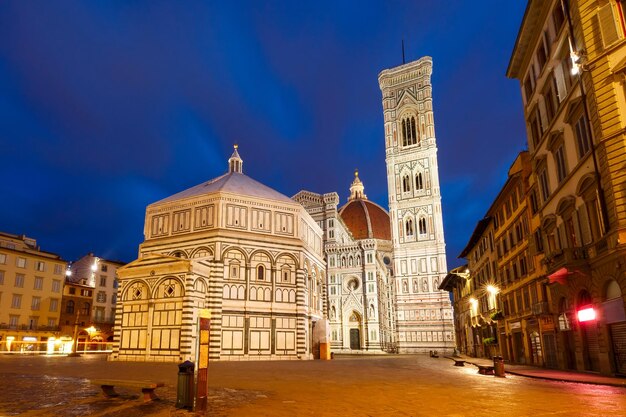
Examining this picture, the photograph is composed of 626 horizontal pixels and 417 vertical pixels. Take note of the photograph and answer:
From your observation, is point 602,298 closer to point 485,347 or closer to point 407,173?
point 485,347

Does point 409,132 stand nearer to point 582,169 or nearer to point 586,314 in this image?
point 582,169

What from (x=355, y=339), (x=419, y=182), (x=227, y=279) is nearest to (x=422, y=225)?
(x=419, y=182)

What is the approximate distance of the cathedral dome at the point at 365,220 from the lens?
111m

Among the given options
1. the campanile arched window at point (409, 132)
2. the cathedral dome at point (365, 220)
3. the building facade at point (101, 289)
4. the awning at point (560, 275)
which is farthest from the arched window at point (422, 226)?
the awning at point (560, 275)

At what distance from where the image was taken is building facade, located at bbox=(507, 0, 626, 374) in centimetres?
1655

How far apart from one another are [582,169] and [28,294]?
59.2 meters

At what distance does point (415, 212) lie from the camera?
79625 mm

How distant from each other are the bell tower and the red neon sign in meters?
54.4

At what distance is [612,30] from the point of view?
17078mm

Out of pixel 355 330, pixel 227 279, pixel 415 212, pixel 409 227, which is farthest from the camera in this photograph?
pixel 409 227

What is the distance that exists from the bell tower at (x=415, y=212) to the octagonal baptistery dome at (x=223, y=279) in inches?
1431

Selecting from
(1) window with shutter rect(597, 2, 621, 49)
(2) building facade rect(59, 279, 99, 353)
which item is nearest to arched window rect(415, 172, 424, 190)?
(2) building facade rect(59, 279, 99, 353)

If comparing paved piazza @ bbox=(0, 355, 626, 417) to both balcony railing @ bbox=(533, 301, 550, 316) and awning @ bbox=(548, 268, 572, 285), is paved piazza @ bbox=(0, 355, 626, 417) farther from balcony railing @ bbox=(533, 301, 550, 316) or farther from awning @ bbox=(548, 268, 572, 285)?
balcony railing @ bbox=(533, 301, 550, 316)

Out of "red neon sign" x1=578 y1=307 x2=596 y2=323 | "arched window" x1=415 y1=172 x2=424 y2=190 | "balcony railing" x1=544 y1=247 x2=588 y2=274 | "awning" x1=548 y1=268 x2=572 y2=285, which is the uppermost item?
"arched window" x1=415 y1=172 x2=424 y2=190
